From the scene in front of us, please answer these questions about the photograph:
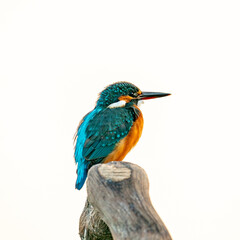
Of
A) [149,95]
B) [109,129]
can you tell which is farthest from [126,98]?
[109,129]

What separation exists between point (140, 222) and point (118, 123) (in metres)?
1.73

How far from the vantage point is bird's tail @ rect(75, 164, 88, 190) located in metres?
3.70

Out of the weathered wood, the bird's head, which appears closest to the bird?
the bird's head

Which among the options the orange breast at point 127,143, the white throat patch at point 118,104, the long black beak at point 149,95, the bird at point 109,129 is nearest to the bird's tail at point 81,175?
the bird at point 109,129

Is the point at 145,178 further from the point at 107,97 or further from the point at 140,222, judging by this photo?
the point at 107,97

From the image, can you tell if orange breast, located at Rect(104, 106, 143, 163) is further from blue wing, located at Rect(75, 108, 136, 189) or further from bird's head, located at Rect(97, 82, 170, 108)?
bird's head, located at Rect(97, 82, 170, 108)

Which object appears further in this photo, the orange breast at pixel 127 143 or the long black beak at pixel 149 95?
the long black beak at pixel 149 95

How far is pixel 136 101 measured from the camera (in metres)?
4.35

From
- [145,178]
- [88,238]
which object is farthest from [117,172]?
[88,238]

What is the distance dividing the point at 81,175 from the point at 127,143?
21.2 inches

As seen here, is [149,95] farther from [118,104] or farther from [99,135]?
[99,135]

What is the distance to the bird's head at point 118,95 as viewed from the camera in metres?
4.20

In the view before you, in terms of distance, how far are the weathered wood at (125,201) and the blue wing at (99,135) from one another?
1071mm

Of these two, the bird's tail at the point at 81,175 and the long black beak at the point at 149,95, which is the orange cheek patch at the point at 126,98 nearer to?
the long black beak at the point at 149,95
